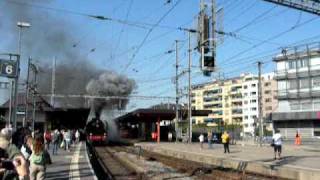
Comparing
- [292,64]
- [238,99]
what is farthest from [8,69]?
[238,99]

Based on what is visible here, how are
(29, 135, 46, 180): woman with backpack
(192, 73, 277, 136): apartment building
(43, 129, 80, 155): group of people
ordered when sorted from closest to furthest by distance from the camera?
(29, 135, 46, 180): woman with backpack < (43, 129, 80, 155): group of people < (192, 73, 277, 136): apartment building

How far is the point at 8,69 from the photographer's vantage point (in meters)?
25.6

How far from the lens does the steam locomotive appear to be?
60.4 metres

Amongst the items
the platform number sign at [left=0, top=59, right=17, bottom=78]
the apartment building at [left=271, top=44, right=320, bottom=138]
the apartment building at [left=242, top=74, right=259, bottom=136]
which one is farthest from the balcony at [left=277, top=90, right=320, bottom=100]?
the platform number sign at [left=0, top=59, right=17, bottom=78]

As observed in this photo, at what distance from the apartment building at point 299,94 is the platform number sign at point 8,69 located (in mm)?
67409

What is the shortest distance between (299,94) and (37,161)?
8697cm

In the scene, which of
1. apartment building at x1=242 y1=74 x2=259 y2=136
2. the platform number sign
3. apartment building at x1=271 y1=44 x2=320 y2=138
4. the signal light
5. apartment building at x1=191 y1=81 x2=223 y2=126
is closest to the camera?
the signal light

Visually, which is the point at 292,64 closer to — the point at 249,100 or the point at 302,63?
the point at 302,63

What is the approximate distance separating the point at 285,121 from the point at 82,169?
75269 mm

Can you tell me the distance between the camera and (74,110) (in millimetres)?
79500

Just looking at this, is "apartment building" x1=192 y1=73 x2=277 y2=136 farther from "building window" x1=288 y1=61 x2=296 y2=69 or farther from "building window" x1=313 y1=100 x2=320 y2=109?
"building window" x1=313 y1=100 x2=320 y2=109

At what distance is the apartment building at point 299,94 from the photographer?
90312mm

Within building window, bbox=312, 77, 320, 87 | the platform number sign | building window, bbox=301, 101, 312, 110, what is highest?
building window, bbox=312, 77, 320, 87

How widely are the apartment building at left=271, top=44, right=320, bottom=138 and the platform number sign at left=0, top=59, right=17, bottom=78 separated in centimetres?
6741
